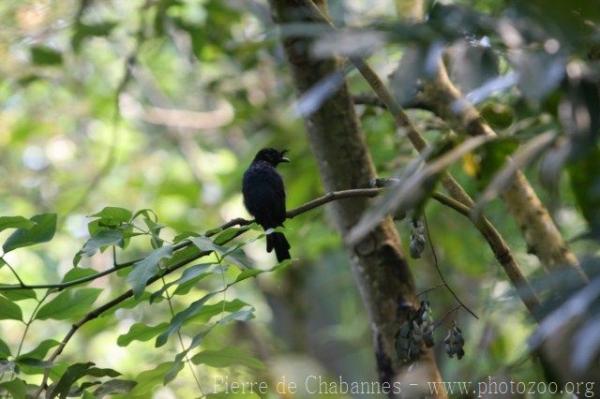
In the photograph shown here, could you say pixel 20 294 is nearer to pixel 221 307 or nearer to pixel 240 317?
pixel 221 307

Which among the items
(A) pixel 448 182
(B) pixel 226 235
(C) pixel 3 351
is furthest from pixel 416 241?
(C) pixel 3 351

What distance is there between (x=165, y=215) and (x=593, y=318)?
18.4 feet

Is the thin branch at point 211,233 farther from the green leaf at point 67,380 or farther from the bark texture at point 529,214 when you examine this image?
the bark texture at point 529,214

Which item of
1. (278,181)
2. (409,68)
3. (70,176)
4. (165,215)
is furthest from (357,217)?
(70,176)

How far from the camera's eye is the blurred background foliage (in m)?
1.30

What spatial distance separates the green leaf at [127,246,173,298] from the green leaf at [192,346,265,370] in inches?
12.5

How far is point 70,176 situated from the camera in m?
8.42

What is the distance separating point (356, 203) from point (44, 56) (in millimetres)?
2275

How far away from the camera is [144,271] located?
1.98m

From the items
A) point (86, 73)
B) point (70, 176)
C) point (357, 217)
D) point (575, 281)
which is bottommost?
point (575, 281)

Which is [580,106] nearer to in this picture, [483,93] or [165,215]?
[483,93]

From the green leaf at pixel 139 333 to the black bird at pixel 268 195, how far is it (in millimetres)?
1560

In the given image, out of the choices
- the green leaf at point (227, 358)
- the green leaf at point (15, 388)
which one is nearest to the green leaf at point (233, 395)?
the green leaf at point (227, 358)

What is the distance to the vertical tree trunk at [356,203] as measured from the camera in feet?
9.36
